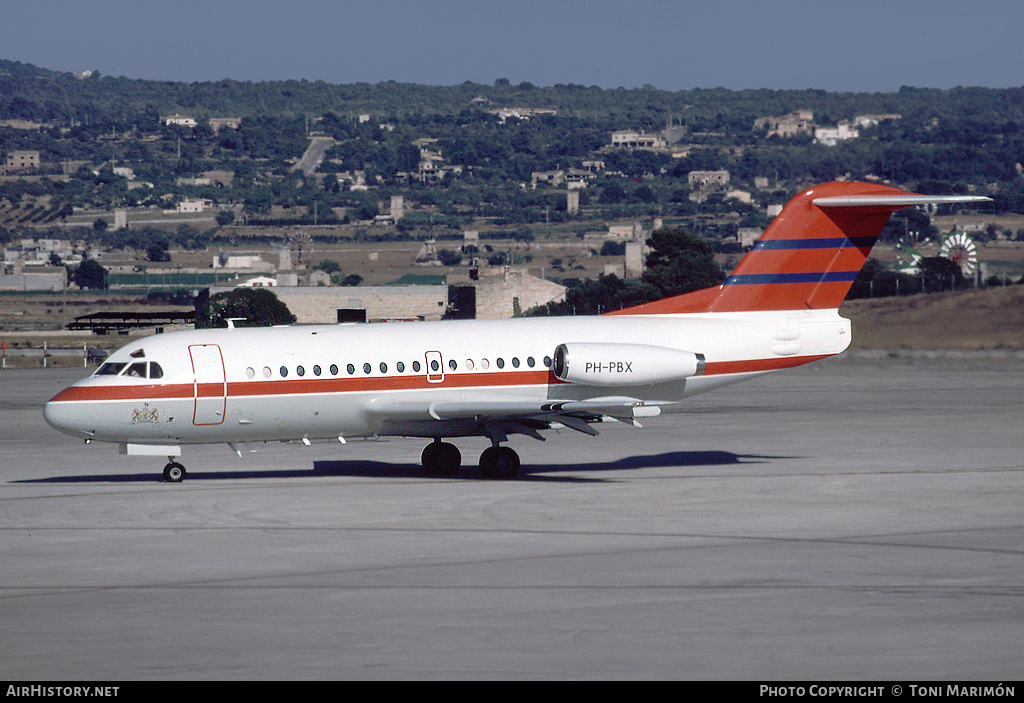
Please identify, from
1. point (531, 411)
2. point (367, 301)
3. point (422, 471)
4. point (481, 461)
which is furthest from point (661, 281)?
point (531, 411)

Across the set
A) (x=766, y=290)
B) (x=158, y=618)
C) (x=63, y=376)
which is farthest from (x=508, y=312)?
(x=158, y=618)

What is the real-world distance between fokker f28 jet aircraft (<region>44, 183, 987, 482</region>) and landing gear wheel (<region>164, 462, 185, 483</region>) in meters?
0.04

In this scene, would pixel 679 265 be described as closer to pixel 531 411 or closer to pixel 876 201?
pixel 876 201

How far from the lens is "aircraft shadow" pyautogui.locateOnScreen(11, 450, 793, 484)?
2821cm

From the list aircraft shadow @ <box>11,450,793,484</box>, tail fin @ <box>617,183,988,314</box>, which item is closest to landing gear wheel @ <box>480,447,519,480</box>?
aircraft shadow @ <box>11,450,793,484</box>

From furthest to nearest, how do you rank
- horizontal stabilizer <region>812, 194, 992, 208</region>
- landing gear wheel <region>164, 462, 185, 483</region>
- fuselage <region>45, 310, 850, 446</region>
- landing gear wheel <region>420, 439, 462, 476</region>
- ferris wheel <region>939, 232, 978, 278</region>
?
ferris wheel <region>939, 232, 978, 278</region>
landing gear wheel <region>420, 439, 462, 476</region>
horizontal stabilizer <region>812, 194, 992, 208</region>
landing gear wheel <region>164, 462, 185, 483</region>
fuselage <region>45, 310, 850, 446</region>

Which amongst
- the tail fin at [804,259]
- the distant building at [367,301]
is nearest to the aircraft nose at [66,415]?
the tail fin at [804,259]

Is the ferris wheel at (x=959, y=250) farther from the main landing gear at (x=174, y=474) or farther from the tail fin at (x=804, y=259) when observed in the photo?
the main landing gear at (x=174, y=474)

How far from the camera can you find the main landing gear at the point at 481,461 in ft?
91.4

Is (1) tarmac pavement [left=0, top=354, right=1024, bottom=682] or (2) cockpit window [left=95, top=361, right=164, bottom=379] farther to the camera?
(2) cockpit window [left=95, top=361, right=164, bottom=379]

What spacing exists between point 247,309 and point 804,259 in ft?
262

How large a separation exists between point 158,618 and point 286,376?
12397 millimetres

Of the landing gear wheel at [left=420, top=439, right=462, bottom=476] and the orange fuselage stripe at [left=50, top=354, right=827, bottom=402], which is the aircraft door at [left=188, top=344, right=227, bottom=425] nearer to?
the orange fuselage stripe at [left=50, top=354, right=827, bottom=402]

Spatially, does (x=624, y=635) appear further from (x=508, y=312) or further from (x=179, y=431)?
(x=508, y=312)
